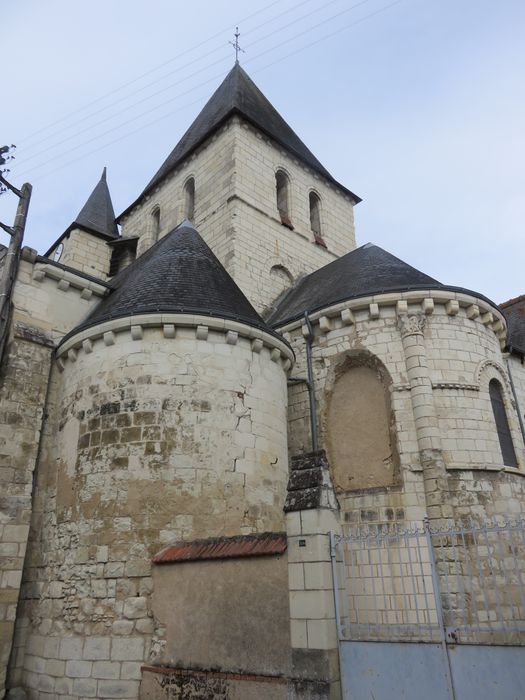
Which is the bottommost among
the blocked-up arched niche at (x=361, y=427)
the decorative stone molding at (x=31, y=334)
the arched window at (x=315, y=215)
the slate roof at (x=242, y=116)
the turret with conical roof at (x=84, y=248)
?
the blocked-up arched niche at (x=361, y=427)

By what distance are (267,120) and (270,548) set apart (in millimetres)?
17444

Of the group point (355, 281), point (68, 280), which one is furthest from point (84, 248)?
point (355, 281)

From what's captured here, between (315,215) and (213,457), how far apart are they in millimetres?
13567

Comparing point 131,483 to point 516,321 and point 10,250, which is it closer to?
point 10,250

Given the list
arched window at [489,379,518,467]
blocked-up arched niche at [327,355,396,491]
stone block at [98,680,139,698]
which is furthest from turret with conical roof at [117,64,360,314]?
stone block at [98,680,139,698]

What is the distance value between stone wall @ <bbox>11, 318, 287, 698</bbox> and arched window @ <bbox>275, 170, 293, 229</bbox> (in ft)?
33.1

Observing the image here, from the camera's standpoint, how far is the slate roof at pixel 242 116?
18188 mm

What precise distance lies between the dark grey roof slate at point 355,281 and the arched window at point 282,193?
161 inches

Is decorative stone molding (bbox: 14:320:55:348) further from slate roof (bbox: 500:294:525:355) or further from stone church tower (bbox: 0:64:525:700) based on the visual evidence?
slate roof (bbox: 500:294:525:355)

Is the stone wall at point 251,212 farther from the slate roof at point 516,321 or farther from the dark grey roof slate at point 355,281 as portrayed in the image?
the slate roof at point 516,321

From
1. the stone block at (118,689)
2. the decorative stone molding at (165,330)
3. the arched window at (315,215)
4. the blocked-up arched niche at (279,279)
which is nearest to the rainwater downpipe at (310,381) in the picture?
the decorative stone molding at (165,330)

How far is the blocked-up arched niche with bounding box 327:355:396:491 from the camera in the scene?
947 cm

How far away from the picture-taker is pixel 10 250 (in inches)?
399

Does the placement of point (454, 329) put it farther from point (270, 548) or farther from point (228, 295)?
point (270, 548)
